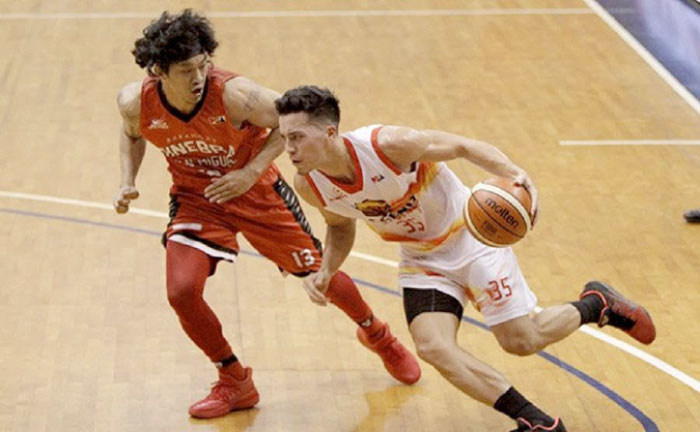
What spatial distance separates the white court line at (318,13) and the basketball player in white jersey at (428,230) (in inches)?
304

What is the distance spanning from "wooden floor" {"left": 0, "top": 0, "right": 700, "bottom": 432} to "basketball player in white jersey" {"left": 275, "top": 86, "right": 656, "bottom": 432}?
1.97ft

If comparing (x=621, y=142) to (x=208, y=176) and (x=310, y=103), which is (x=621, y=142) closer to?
(x=208, y=176)

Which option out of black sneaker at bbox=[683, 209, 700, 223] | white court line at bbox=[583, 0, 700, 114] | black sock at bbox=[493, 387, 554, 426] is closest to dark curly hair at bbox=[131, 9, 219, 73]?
black sock at bbox=[493, 387, 554, 426]

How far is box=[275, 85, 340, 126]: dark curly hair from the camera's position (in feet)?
18.1

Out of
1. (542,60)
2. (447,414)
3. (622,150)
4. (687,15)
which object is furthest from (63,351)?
(687,15)

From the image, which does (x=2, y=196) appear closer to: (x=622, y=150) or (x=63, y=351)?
(x=63, y=351)

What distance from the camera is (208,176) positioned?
635cm

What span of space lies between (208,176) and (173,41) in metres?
0.80

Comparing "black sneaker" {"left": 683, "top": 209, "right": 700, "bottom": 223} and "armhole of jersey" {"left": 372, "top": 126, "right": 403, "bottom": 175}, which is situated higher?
"armhole of jersey" {"left": 372, "top": 126, "right": 403, "bottom": 175}

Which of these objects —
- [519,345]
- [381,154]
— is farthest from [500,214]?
[519,345]

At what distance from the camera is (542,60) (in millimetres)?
12188

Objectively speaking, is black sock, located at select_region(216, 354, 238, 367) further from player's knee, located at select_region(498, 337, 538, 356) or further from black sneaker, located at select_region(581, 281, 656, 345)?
black sneaker, located at select_region(581, 281, 656, 345)

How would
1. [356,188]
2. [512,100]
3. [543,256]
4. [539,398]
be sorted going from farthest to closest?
[512,100], [543,256], [539,398], [356,188]

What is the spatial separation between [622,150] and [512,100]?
1.37 metres
